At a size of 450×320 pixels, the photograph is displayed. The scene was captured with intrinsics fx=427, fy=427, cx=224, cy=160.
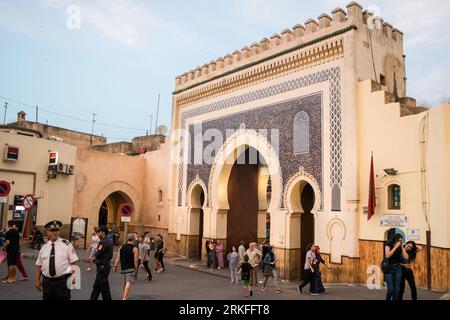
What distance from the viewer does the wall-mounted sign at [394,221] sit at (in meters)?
10.9

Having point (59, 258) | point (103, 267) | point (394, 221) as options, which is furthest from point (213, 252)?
→ point (59, 258)

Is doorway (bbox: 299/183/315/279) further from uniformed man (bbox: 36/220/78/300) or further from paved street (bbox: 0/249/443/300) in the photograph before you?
uniformed man (bbox: 36/220/78/300)

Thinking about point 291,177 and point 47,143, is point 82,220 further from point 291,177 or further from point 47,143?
point 291,177

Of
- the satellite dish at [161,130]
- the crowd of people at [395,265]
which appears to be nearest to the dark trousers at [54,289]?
the crowd of people at [395,265]

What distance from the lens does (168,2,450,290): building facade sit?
1125 centimetres

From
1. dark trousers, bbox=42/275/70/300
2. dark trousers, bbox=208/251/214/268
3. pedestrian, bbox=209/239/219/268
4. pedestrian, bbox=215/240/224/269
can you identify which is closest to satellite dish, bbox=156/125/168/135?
pedestrian, bbox=209/239/219/268

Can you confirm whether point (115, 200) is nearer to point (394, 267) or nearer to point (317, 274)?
point (317, 274)

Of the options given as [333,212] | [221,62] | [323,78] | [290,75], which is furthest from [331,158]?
[221,62]

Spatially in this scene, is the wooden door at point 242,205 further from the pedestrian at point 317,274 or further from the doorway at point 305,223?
the pedestrian at point 317,274

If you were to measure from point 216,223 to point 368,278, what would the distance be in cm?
693

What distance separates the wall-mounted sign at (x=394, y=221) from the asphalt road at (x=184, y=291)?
1696mm

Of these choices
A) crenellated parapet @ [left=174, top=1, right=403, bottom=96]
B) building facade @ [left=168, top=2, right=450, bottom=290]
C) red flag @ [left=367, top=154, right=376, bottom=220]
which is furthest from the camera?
crenellated parapet @ [left=174, top=1, right=403, bottom=96]

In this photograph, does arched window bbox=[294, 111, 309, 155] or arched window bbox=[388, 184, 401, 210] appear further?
arched window bbox=[294, 111, 309, 155]

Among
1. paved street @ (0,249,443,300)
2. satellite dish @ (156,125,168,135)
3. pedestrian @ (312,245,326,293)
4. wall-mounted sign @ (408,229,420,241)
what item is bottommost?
paved street @ (0,249,443,300)
